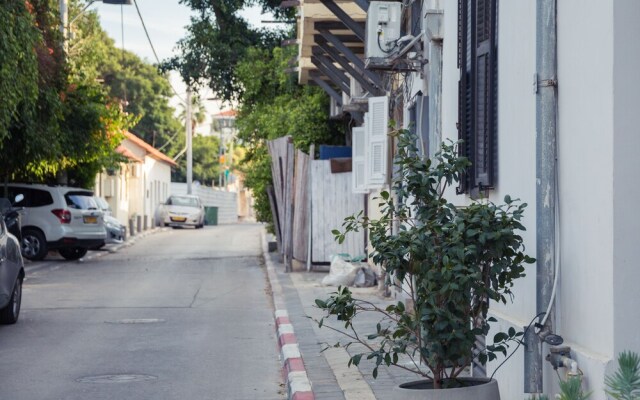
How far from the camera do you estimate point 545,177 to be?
226 inches

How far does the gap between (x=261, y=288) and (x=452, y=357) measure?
13.7 meters

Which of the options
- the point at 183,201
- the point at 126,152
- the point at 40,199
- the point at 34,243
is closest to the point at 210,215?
the point at 183,201

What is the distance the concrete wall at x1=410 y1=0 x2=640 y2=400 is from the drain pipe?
48 millimetres

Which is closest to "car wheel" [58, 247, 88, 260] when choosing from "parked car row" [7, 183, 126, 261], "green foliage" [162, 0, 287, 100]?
"parked car row" [7, 183, 126, 261]

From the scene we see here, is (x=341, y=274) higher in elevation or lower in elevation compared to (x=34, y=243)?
lower

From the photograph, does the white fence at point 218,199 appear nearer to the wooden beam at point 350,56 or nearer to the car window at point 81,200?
the car window at point 81,200

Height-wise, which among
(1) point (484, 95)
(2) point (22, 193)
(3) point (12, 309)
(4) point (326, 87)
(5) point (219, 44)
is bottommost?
(3) point (12, 309)

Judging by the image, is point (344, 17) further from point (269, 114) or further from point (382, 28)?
point (269, 114)

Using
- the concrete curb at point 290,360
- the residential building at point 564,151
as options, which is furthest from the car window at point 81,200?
the residential building at point 564,151

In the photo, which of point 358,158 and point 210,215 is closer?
point 358,158

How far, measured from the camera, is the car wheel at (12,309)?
13.2m

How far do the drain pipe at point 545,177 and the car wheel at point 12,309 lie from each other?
8.77m

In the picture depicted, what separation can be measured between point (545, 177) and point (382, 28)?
8.36 metres
